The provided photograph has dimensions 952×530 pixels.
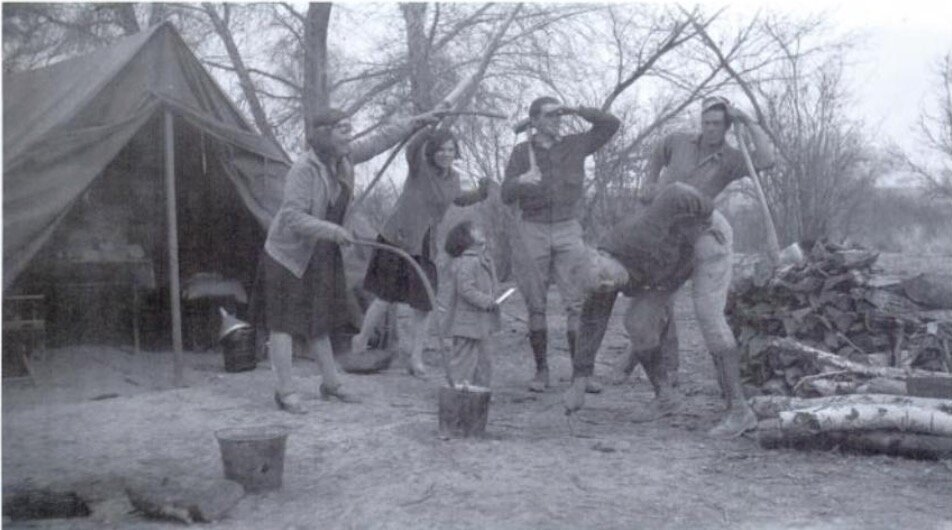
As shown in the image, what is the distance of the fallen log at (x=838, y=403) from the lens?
418 cm

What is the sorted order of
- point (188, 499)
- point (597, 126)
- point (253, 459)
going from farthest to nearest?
point (597, 126) < point (253, 459) < point (188, 499)

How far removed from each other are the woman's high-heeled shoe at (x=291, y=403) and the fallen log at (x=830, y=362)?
108 inches

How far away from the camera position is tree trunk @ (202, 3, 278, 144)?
760 cm

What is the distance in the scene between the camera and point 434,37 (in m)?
8.17

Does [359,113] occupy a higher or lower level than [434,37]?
lower

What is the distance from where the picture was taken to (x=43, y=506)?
3443 mm

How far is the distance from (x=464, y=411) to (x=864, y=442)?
5.73 ft

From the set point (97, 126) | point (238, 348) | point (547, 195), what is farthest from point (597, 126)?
point (97, 126)

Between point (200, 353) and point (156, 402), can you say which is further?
point (200, 353)

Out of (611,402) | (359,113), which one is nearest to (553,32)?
(359,113)

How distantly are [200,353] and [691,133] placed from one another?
159 inches

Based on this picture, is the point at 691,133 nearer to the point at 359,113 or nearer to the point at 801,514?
the point at 801,514

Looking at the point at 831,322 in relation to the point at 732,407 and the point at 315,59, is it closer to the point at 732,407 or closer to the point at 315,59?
the point at 732,407

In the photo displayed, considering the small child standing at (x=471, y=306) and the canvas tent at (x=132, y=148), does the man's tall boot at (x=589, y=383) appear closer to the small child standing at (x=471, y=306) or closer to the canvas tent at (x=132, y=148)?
the small child standing at (x=471, y=306)
